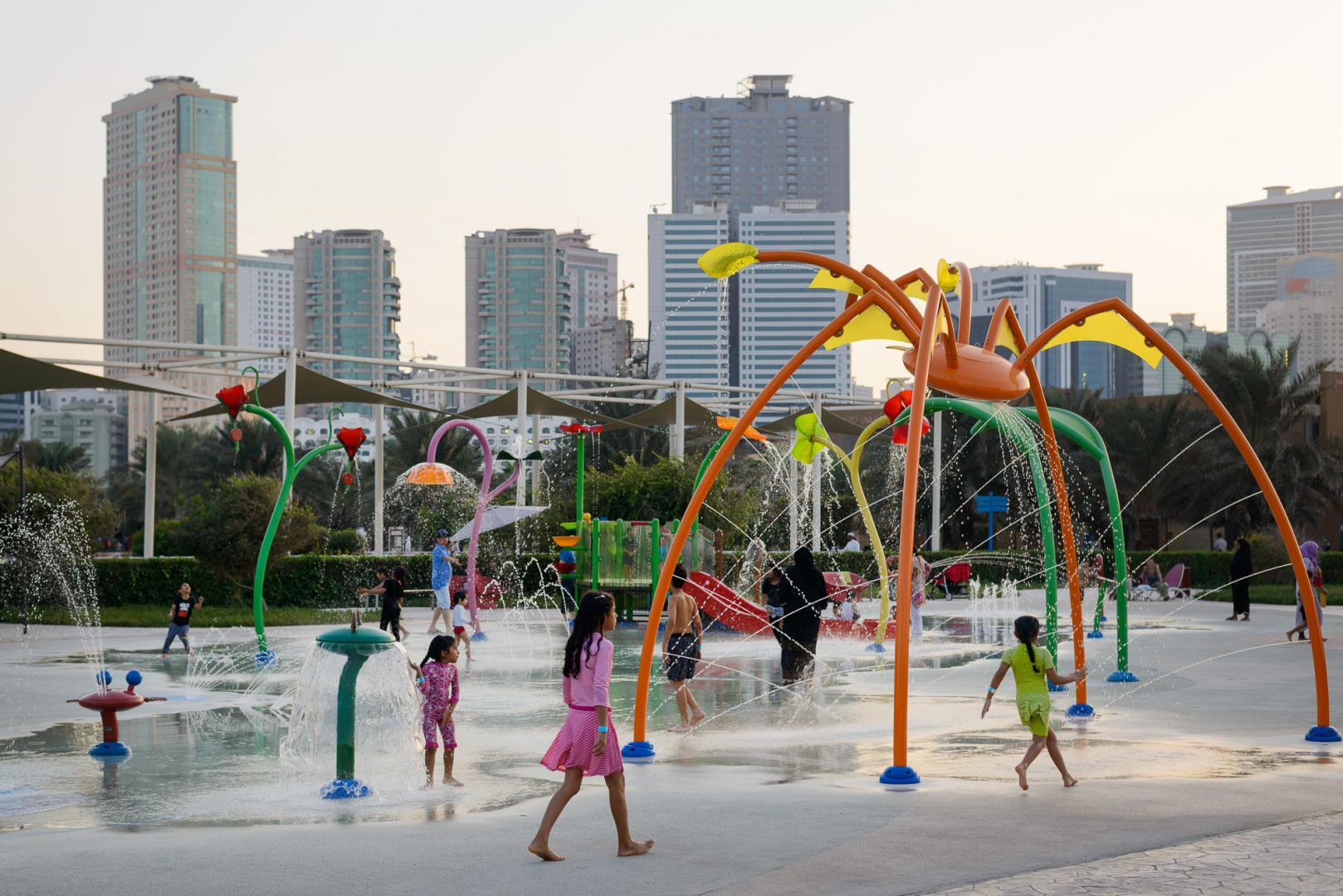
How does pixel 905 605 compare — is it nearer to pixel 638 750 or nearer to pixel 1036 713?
pixel 1036 713

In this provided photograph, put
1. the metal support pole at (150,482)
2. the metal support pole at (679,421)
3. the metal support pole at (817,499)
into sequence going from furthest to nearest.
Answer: the metal support pole at (817,499) < the metal support pole at (679,421) < the metal support pole at (150,482)

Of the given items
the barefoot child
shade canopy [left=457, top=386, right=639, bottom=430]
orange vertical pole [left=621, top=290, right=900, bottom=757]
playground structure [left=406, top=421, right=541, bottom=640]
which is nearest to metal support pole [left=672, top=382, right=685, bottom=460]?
shade canopy [left=457, top=386, right=639, bottom=430]

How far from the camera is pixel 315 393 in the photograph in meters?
31.2

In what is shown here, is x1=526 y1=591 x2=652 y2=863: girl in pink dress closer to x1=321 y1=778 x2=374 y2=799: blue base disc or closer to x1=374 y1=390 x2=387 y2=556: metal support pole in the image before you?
x1=321 y1=778 x2=374 y2=799: blue base disc

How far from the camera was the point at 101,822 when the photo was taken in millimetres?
8617

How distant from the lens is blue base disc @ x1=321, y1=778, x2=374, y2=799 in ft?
30.4

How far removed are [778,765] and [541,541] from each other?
22354mm

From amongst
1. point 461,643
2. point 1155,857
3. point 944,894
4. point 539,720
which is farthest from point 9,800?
point 461,643

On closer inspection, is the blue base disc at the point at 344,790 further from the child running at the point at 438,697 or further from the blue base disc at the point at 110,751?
the blue base disc at the point at 110,751

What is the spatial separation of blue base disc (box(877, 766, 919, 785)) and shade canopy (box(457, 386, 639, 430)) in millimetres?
24197

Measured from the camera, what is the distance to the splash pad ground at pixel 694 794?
292 inches

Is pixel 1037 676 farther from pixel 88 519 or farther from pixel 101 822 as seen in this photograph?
pixel 88 519

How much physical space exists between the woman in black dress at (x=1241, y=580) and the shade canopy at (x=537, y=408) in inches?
519

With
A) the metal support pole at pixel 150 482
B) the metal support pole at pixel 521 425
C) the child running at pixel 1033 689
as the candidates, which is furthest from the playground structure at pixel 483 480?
the child running at pixel 1033 689
